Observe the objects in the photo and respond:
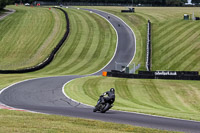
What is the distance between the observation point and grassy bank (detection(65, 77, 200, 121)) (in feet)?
104

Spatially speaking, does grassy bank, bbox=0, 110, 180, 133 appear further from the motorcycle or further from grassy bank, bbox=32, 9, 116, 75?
grassy bank, bbox=32, 9, 116, 75

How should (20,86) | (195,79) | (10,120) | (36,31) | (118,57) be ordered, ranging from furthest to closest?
(36,31) → (118,57) → (195,79) → (20,86) → (10,120)

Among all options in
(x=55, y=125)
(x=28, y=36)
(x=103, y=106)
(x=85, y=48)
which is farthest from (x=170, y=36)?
(x=55, y=125)

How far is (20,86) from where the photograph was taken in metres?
36.0

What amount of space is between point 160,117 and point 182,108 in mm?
11046

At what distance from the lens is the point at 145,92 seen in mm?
36688

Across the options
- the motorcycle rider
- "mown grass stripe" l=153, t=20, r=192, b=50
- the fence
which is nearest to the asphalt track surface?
the motorcycle rider

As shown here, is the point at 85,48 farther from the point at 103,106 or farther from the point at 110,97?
the point at 110,97

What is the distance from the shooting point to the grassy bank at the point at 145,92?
3155 cm

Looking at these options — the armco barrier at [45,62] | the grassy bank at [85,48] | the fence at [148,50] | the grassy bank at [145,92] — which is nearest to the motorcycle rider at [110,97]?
the grassy bank at [145,92]

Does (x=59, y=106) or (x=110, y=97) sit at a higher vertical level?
(x=110, y=97)

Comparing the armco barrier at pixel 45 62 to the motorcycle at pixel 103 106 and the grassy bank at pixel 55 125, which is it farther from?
the grassy bank at pixel 55 125

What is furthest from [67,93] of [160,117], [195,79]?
[195,79]

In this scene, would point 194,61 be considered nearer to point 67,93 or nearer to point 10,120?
point 67,93
